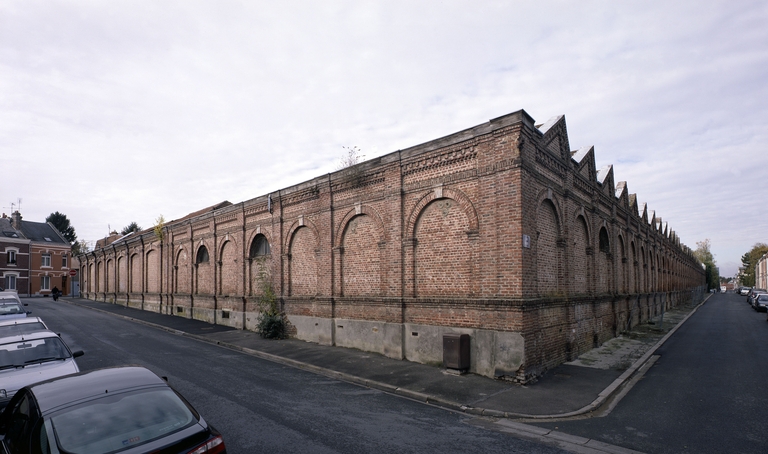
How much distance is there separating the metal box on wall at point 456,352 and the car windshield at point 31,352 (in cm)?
873

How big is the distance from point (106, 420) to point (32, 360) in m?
6.27

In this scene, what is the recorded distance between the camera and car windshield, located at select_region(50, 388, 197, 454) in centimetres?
368

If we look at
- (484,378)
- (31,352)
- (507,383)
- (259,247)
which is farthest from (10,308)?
(507,383)

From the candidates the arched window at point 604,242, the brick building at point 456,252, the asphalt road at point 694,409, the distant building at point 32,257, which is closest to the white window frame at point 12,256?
the distant building at point 32,257

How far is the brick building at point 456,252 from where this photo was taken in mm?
11031

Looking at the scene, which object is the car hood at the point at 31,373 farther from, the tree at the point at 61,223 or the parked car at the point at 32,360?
the tree at the point at 61,223

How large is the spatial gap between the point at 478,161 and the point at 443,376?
590 cm

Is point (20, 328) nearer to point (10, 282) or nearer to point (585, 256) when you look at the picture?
point (585, 256)

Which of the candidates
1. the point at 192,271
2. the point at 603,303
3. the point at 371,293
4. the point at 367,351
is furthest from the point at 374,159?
the point at 192,271

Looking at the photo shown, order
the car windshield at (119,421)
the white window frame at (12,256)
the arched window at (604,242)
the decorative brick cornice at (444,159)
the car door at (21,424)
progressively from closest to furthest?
the car windshield at (119,421), the car door at (21,424), the decorative brick cornice at (444,159), the arched window at (604,242), the white window frame at (12,256)

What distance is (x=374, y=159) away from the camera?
14.5 meters

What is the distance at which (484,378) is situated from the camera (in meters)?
10.8

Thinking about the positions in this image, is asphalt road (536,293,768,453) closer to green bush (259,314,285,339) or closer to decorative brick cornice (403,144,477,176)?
decorative brick cornice (403,144,477,176)

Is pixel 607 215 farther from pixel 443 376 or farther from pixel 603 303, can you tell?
pixel 443 376
